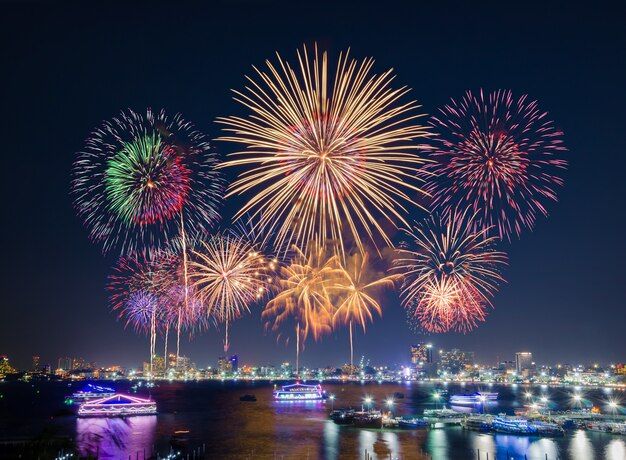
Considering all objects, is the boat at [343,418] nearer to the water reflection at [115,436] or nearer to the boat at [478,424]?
the boat at [478,424]

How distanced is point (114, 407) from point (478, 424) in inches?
2273

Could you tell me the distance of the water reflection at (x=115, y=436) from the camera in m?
56.0

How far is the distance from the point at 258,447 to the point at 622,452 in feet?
125

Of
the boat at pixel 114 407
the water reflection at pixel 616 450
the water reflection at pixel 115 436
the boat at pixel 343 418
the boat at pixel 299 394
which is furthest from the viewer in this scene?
the boat at pixel 299 394

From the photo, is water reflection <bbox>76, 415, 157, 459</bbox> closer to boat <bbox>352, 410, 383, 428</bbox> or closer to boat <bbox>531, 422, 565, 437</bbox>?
boat <bbox>352, 410, 383, 428</bbox>

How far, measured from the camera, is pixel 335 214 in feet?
124

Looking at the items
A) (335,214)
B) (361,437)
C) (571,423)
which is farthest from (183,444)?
(571,423)

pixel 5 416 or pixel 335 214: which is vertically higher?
pixel 335 214

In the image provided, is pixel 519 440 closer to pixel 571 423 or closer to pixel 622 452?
pixel 622 452

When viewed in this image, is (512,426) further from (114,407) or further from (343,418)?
(114,407)

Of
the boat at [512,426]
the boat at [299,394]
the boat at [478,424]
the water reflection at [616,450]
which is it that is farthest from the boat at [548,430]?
the boat at [299,394]

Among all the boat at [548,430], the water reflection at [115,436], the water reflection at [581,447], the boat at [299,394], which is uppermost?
the boat at [548,430]

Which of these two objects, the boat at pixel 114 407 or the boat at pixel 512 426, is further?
the boat at pixel 114 407

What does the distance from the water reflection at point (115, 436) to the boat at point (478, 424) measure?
4176 cm
